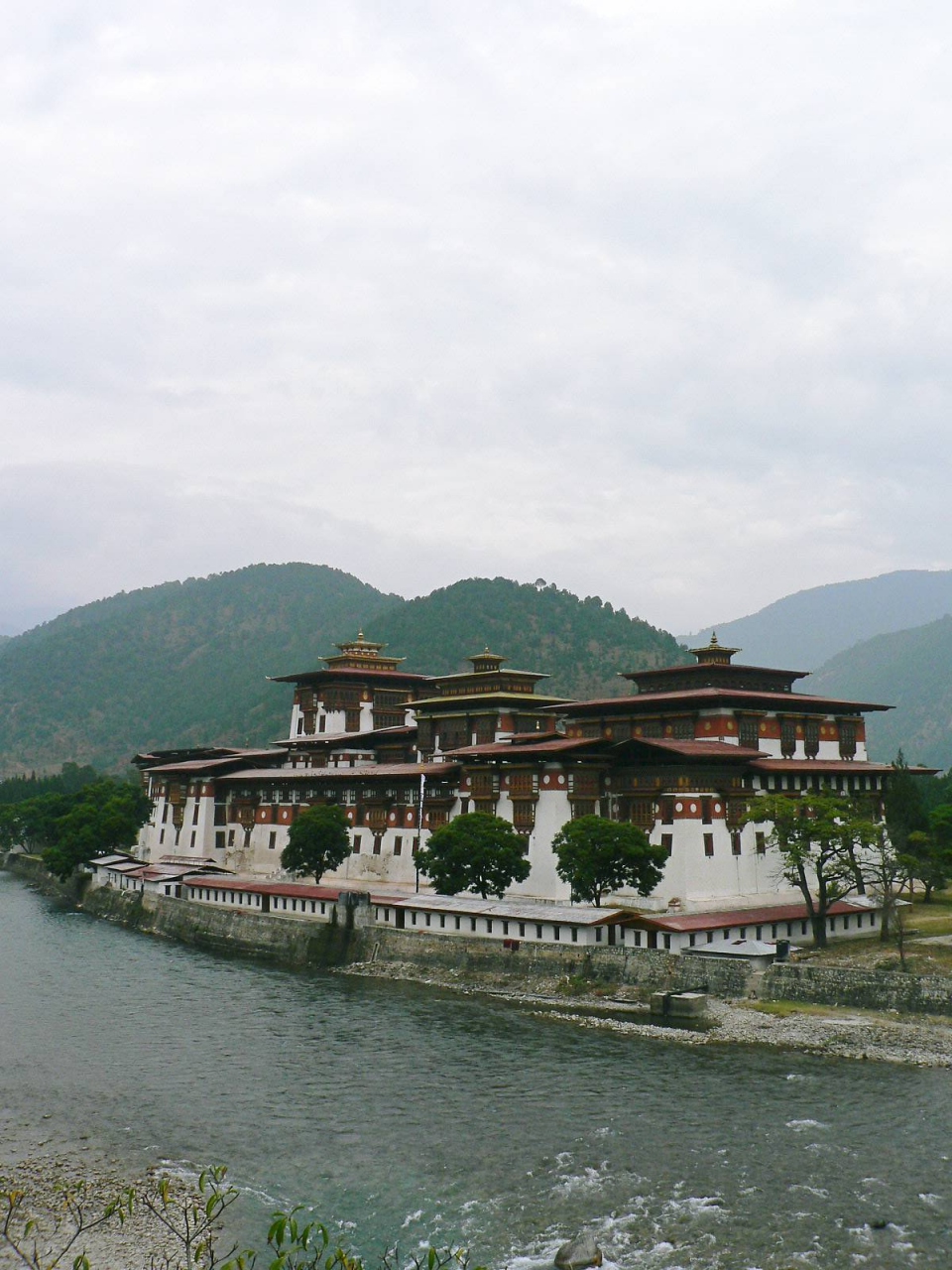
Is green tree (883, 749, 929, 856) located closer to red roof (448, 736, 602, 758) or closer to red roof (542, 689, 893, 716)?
red roof (542, 689, 893, 716)

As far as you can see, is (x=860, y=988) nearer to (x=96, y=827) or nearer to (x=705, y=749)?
(x=705, y=749)

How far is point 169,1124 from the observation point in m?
40.8

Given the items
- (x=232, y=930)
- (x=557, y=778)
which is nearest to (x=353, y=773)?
(x=232, y=930)

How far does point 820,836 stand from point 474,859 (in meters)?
21.2

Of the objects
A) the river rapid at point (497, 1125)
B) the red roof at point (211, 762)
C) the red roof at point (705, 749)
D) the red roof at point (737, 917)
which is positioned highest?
the red roof at point (211, 762)

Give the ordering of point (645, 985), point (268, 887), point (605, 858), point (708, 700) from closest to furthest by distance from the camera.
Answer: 1. point (645, 985)
2. point (605, 858)
3. point (708, 700)
4. point (268, 887)

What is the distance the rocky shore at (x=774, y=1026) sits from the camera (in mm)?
47344

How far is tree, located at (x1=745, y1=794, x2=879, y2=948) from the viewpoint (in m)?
65.1

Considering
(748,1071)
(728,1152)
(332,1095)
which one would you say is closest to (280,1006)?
(332,1095)

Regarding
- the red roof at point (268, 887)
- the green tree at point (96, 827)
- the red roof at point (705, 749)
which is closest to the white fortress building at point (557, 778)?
the red roof at point (705, 749)

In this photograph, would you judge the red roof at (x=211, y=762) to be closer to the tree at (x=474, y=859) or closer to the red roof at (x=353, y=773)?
the red roof at (x=353, y=773)

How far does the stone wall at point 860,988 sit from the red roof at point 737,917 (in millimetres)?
7149

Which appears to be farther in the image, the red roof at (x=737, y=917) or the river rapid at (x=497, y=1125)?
the red roof at (x=737, y=917)

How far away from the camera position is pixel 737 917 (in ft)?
217
